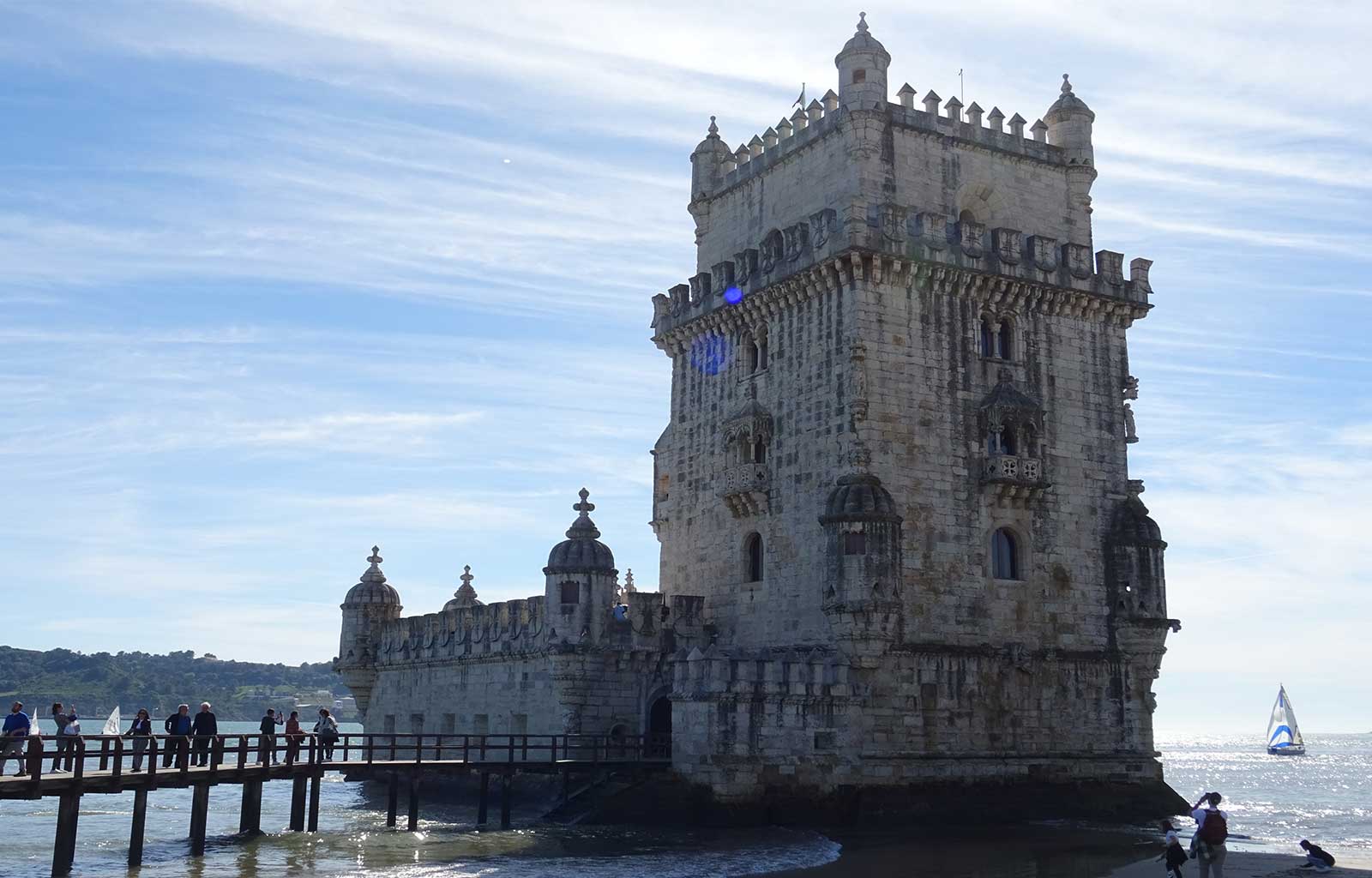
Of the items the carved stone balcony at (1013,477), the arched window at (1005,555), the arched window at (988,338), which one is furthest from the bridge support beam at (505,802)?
the arched window at (988,338)

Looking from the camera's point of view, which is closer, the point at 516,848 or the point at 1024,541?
the point at 516,848

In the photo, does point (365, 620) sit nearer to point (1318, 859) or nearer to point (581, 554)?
point (581, 554)

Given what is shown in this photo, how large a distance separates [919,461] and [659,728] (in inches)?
447

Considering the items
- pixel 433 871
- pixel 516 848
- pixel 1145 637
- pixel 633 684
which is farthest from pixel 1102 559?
pixel 433 871

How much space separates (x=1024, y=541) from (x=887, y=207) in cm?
1000

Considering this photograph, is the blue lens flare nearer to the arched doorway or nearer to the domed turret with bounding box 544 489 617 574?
the domed turret with bounding box 544 489 617 574

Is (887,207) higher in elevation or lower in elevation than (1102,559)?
higher

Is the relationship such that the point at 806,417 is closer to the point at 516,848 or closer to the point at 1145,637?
the point at 1145,637

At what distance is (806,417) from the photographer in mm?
40031

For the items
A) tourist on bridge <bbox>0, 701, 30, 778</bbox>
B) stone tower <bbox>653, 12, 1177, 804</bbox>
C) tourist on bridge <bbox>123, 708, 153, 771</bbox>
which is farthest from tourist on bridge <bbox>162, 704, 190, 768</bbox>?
stone tower <bbox>653, 12, 1177, 804</bbox>

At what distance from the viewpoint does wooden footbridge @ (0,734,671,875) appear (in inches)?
1139

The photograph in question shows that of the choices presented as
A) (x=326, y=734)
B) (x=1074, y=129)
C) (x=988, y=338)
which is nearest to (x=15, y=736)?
(x=326, y=734)

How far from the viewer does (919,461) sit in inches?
1526

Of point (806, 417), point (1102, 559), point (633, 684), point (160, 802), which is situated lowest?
point (160, 802)
